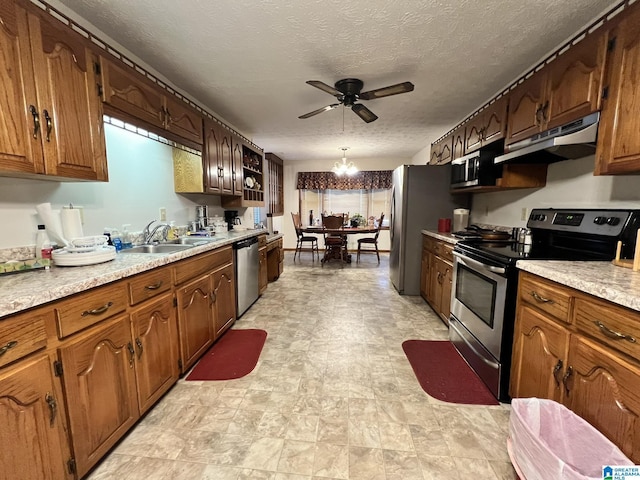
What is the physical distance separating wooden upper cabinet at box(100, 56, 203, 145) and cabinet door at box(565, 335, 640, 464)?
2654 mm

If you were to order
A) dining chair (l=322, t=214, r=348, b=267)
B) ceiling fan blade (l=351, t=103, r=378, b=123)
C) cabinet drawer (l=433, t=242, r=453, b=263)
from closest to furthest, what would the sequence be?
ceiling fan blade (l=351, t=103, r=378, b=123) → cabinet drawer (l=433, t=242, r=453, b=263) → dining chair (l=322, t=214, r=348, b=267)

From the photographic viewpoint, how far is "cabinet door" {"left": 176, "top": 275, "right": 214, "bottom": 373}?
1812 millimetres

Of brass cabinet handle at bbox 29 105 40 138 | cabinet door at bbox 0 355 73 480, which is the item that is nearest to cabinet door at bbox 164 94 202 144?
brass cabinet handle at bbox 29 105 40 138

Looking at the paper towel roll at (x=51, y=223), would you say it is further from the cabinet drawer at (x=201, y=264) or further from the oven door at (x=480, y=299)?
the oven door at (x=480, y=299)

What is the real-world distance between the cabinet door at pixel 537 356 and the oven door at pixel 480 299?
0.13 meters

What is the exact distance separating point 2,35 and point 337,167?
4.28m

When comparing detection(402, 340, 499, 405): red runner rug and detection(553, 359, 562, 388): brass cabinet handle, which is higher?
detection(553, 359, 562, 388): brass cabinet handle

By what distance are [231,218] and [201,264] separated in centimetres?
190

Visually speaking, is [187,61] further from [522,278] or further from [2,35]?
[522,278]

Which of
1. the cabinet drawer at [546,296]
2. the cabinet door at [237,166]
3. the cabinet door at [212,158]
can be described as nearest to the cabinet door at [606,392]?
the cabinet drawer at [546,296]

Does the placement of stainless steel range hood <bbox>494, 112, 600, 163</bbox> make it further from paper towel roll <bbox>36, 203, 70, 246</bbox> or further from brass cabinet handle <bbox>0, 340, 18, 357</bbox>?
paper towel roll <bbox>36, 203, 70, 246</bbox>

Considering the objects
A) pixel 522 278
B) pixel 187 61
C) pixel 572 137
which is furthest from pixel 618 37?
pixel 187 61

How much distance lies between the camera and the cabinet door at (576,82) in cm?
141

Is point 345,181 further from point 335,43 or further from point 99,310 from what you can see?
point 99,310
